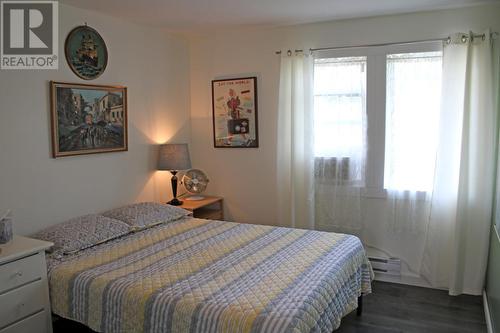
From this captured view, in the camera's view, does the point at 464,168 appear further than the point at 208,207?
No

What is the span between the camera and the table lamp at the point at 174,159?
395 centimetres

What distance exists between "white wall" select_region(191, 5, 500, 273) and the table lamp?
1.86 ft

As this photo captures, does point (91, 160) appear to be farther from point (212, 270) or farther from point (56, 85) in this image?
point (212, 270)

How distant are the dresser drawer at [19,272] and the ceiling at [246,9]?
187cm

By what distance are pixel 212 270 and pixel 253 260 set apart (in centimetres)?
29

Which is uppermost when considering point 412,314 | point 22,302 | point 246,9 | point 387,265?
point 246,9

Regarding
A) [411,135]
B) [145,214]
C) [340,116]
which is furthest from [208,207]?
[411,135]

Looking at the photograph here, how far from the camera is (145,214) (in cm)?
341

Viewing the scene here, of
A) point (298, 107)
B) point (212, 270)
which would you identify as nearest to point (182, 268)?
point (212, 270)

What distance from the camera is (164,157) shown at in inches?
156

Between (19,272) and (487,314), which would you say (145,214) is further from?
(487,314)

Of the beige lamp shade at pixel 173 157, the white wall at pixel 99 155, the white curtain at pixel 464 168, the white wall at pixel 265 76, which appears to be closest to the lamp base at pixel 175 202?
the white wall at pixel 99 155

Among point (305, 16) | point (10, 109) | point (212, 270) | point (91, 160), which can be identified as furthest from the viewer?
point (305, 16)

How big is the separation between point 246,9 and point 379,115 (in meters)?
1.46
